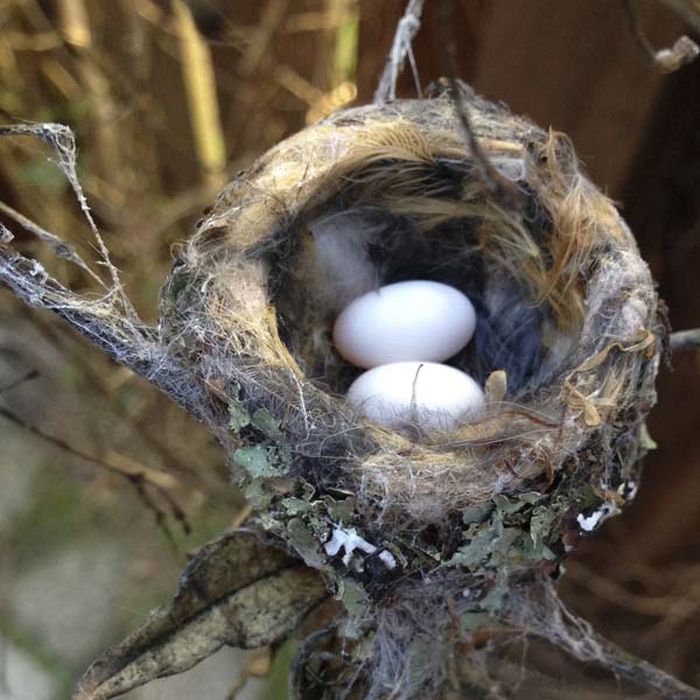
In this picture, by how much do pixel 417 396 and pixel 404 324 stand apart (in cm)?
12

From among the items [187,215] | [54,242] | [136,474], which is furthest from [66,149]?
[187,215]

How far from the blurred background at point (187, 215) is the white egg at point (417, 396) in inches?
14.4

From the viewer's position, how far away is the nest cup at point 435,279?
2.01 feet

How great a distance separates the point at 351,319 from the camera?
0.87 m

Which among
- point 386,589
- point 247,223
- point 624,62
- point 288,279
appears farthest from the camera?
point 624,62

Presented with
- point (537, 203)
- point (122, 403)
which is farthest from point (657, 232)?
point (122, 403)

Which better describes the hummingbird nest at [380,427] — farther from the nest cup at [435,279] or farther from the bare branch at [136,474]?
the bare branch at [136,474]

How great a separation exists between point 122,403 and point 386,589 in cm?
69

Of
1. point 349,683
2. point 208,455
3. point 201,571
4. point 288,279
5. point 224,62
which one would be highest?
point 224,62

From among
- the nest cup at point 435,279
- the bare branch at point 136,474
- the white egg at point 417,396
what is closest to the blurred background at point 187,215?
the bare branch at point 136,474

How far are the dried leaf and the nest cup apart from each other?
0.42 ft

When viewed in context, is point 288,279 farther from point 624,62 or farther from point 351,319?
point 624,62

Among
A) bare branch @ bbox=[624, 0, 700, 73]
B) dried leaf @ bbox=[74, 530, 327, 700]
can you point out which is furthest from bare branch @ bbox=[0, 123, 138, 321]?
bare branch @ bbox=[624, 0, 700, 73]

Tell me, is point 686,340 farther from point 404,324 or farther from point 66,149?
point 66,149
